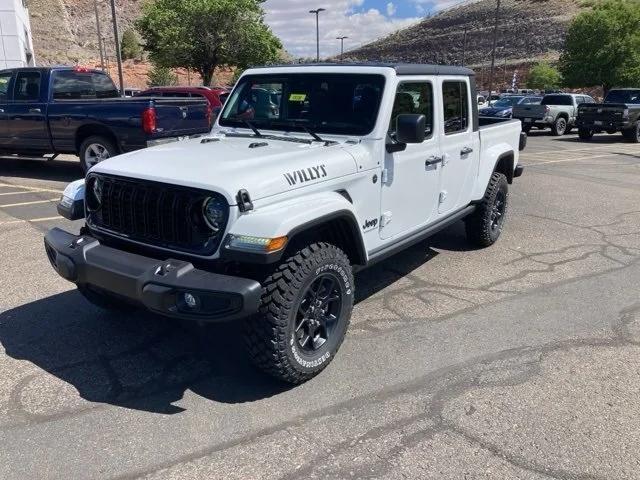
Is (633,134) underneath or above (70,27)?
underneath

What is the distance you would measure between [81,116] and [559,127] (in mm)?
19358

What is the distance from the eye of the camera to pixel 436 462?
2.79 m

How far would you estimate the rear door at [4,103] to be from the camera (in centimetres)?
1015

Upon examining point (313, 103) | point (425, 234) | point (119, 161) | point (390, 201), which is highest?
point (313, 103)

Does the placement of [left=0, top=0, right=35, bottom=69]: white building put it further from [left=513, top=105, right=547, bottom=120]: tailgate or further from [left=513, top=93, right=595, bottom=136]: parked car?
[left=513, top=93, right=595, bottom=136]: parked car

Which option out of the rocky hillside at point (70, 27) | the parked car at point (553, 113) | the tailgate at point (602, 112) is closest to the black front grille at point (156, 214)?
the tailgate at point (602, 112)

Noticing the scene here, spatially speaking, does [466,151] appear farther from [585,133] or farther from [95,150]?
[585,133]

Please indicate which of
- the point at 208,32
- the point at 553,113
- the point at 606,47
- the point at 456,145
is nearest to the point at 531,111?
the point at 553,113

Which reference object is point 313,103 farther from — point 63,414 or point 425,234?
point 63,414

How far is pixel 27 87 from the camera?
9.99 meters

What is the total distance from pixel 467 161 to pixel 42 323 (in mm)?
3903

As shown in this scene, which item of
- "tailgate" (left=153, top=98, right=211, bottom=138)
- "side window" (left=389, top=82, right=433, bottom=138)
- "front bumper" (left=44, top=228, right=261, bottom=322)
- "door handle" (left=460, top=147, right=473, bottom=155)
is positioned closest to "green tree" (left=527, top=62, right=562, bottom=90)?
Result: "tailgate" (left=153, top=98, right=211, bottom=138)

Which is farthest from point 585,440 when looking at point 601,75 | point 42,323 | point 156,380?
point 601,75

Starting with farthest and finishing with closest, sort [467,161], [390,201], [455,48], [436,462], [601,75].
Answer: [455,48]
[601,75]
[467,161]
[390,201]
[436,462]
